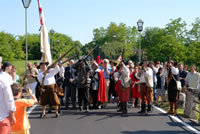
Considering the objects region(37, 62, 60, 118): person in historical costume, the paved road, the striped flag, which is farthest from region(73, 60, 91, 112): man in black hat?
region(37, 62, 60, 118): person in historical costume

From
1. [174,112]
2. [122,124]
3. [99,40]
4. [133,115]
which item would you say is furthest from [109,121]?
[99,40]

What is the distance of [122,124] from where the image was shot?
31.2 ft

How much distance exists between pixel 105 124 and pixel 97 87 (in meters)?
4.04

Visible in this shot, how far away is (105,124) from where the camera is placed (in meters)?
9.54

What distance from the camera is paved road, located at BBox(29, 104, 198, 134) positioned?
8.49 m

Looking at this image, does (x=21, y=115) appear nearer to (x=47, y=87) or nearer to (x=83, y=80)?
(x=47, y=87)

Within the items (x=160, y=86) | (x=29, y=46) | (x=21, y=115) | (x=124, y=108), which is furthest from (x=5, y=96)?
(x=29, y=46)

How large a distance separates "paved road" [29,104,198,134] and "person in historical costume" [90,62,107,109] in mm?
1454

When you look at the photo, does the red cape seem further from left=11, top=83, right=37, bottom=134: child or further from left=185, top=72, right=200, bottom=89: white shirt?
left=11, top=83, right=37, bottom=134: child

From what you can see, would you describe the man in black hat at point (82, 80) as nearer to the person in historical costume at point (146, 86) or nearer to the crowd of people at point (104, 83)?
the crowd of people at point (104, 83)

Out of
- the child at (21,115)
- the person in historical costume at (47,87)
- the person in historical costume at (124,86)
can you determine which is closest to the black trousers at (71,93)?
the person in historical costume at (124,86)

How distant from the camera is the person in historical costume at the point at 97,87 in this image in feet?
43.8

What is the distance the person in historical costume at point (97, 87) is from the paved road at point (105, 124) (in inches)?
57.2

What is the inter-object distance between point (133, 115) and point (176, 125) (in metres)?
2.39
